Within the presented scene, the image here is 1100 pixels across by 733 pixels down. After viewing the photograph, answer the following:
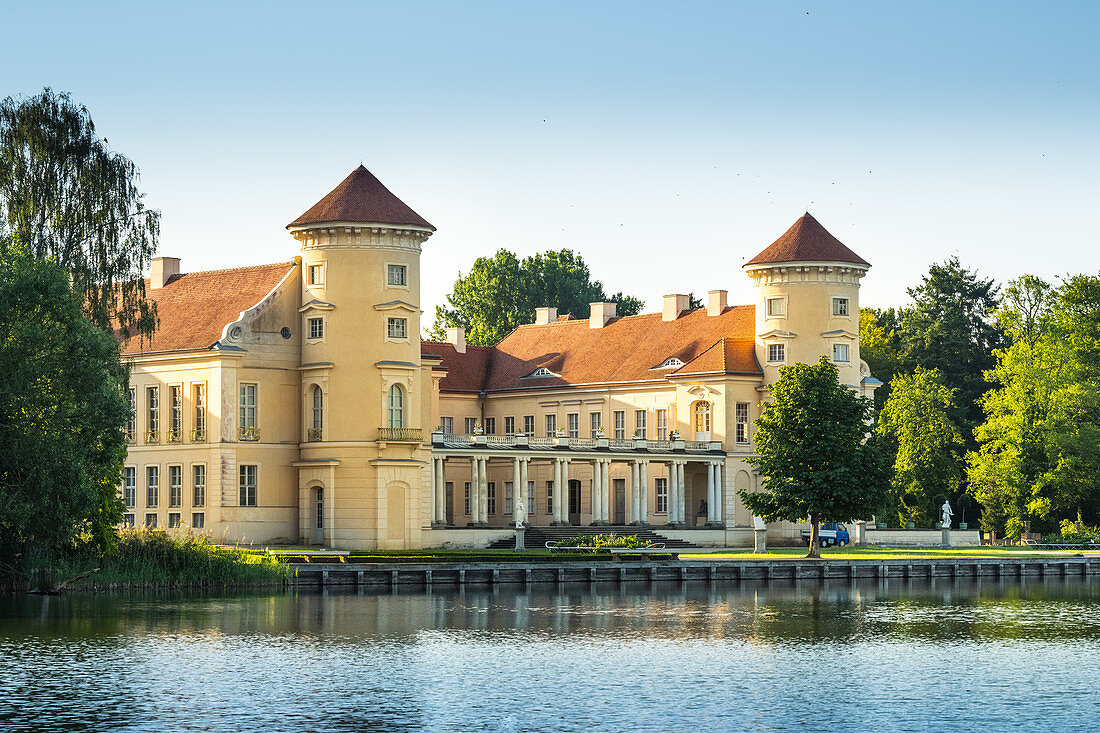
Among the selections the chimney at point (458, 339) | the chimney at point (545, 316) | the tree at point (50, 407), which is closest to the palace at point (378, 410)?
the chimney at point (458, 339)

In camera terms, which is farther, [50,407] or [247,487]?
[247,487]

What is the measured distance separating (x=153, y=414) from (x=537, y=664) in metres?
43.5

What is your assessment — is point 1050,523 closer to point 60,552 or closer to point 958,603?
point 958,603

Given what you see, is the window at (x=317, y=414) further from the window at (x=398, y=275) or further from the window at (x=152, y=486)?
the window at (x=152, y=486)

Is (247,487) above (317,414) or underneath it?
underneath

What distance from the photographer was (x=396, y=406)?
250ft

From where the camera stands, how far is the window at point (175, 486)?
3004 inches

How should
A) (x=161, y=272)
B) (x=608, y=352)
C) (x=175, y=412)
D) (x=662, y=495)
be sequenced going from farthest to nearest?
(x=608, y=352)
(x=662, y=495)
(x=161, y=272)
(x=175, y=412)

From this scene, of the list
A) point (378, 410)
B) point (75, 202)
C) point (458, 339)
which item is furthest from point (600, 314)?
point (75, 202)

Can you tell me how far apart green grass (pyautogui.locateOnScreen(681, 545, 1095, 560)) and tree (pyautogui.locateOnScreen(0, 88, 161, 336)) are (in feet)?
85.6

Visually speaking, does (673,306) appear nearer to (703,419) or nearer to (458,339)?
(703,419)

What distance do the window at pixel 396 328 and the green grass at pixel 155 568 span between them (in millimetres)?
18791

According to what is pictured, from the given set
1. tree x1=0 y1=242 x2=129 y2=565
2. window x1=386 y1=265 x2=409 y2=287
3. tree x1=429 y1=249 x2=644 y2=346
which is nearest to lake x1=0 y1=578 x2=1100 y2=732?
tree x1=0 y1=242 x2=129 y2=565

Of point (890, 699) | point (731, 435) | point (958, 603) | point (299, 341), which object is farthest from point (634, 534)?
point (890, 699)
